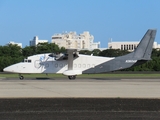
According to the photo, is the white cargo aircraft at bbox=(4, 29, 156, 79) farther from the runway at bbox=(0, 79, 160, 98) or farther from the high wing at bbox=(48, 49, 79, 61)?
the runway at bbox=(0, 79, 160, 98)

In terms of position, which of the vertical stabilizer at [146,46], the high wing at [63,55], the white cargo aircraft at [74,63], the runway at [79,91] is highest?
the vertical stabilizer at [146,46]

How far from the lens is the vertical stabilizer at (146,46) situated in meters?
42.8

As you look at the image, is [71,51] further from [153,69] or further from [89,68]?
[153,69]

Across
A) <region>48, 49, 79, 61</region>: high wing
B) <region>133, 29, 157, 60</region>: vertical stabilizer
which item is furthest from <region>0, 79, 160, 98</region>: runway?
<region>48, 49, 79, 61</region>: high wing

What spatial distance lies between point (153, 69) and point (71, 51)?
4651 cm

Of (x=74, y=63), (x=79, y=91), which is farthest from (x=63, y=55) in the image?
(x=79, y=91)

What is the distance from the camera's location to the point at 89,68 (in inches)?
1737

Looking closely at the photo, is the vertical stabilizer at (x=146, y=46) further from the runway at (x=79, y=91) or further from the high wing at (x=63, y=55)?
the runway at (x=79, y=91)

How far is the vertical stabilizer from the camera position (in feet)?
140

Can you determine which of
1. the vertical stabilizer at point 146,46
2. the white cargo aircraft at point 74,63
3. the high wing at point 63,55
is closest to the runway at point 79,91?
the vertical stabilizer at point 146,46
